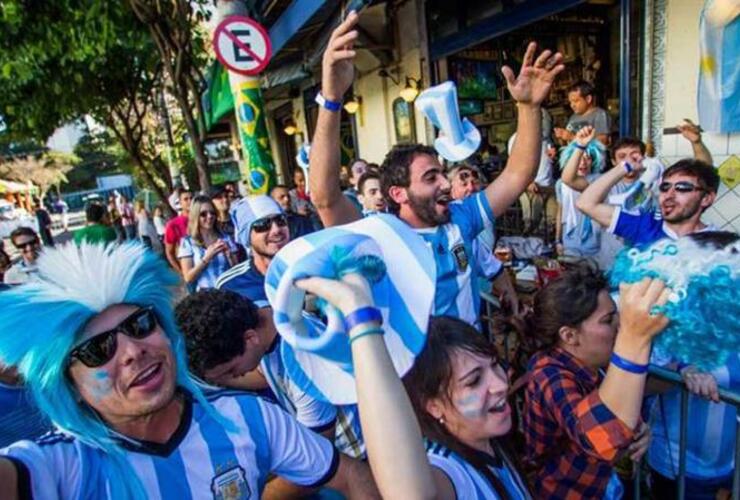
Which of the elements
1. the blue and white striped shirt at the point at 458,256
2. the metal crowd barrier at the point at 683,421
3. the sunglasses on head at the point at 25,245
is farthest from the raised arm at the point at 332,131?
the sunglasses on head at the point at 25,245

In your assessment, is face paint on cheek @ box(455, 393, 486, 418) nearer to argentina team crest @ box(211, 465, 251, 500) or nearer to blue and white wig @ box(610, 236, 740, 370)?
blue and white wig @ box(610, 236, 740, 370)

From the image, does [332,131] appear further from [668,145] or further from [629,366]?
[668,145]

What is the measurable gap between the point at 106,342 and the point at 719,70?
15.1 ft

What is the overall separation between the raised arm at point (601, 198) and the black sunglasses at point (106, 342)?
2.73 meters

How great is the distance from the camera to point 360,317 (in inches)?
38.3

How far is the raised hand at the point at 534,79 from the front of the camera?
225 cm

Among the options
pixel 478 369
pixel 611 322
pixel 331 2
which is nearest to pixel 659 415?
pixel 611 322

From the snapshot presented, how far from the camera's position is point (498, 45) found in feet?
24.6

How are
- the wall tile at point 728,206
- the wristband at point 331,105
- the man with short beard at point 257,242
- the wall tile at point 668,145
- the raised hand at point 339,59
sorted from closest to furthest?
the raised hand at point 339,59 → the wristband at point 331,105 → the man with short beard at point 257,242 → the wall tile at point 728,206 → the wall tile at point 668,145

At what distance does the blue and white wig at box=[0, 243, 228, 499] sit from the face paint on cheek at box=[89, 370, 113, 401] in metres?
0.05

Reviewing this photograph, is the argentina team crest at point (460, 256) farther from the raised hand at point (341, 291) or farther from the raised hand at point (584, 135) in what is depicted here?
the raised hand at point (584, 135)

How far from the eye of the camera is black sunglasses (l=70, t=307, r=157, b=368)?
1.17 m

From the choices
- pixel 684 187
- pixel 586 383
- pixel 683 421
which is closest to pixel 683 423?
pixel 683 421

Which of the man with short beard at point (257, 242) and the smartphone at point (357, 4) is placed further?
the smartphone at point (357, 4)
